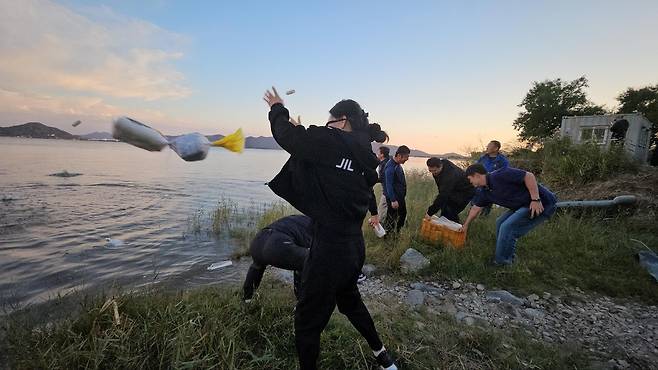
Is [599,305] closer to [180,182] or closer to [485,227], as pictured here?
[485,227]

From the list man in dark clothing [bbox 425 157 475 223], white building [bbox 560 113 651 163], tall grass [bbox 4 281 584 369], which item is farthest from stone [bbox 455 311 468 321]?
white building [bbox 560 113 651 163]

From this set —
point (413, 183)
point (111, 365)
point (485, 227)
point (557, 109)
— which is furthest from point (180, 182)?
point (557, 109)

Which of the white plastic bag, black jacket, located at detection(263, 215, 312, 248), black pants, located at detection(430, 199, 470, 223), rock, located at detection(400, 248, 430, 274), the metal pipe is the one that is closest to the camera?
the white plastic bag

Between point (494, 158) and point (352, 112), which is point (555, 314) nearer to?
point (352, 112)

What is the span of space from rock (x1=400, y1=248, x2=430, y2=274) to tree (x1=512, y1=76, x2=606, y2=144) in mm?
24161

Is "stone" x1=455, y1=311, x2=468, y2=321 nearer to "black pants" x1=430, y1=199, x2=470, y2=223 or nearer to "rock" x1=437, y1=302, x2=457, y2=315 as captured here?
"rock" x1=437, y1=302, x2=457, y2=315

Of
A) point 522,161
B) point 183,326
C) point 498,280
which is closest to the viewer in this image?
point 183,326

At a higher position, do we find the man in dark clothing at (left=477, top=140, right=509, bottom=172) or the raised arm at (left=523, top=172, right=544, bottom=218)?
the man in dark clothing at (left=477, top=140, right=509, bottom=172)

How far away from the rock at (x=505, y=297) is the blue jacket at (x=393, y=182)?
8.16 ft

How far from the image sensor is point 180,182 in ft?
66.0

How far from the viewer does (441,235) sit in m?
6.17

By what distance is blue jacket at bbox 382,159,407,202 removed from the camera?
Result: 6.58m

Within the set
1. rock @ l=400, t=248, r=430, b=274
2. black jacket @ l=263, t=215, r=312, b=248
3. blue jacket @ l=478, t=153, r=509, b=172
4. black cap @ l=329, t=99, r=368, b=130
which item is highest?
black cap @ l=329, t=99, r=368, b=130

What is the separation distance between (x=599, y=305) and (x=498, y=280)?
1234 millimetres
